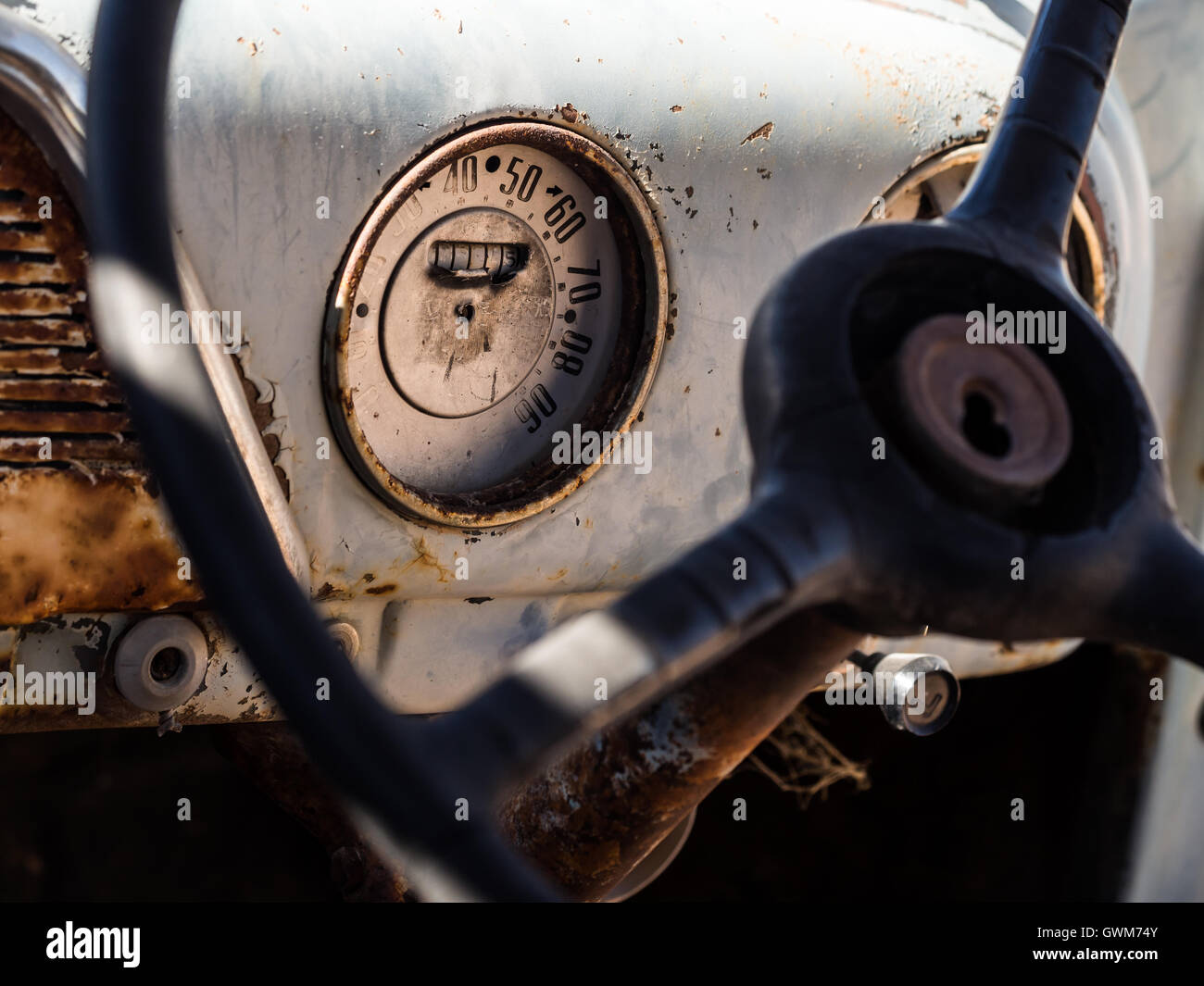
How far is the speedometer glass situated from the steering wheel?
432 millimetres

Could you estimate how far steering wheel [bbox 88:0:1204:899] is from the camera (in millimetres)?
513

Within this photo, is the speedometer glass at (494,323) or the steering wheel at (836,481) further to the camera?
the speedometer glass at (494,323)

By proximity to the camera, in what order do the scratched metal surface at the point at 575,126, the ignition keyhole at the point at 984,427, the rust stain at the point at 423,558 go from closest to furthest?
the ignition keyhole at the point at 984,427 → the scratched metal surface at the point at 575,126 → the rust stain at the point at 423,558

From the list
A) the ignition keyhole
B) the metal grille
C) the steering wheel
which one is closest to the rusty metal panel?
the metal grille

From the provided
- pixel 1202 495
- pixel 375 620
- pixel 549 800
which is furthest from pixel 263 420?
pixel 1202 495

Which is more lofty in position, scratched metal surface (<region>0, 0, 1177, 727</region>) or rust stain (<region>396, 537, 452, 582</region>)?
scratched metal surface (<region>0, 0, 1177, 727</region>)

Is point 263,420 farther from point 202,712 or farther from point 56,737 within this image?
point 56,737

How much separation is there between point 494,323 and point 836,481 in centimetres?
57

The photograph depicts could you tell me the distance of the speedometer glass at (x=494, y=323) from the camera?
1066mm

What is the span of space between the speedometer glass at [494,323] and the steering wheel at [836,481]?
0.43m
